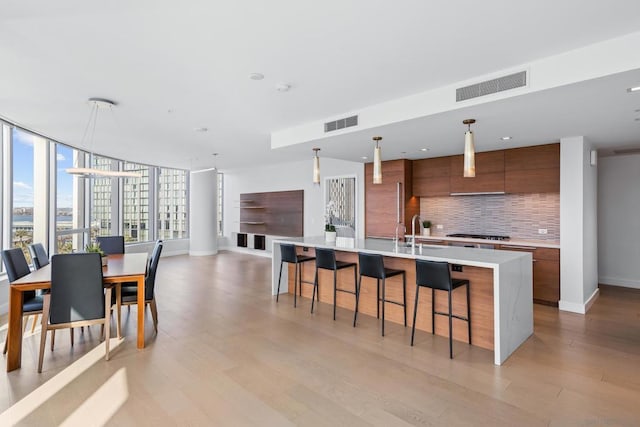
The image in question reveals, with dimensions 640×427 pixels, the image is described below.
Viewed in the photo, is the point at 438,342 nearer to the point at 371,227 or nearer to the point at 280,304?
the point at 280,304

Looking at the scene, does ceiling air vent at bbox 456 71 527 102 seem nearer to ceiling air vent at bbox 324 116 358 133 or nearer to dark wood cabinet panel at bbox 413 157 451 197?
ceiling air vent at bbox 324 116 358 133

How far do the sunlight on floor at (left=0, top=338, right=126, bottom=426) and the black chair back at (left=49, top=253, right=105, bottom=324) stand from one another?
41 cm

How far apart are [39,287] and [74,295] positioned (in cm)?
30

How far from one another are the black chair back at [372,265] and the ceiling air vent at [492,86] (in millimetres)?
1849

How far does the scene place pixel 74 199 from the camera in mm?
6969

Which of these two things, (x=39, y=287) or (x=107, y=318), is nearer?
(x=39, y=287)

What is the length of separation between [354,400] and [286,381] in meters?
0.59

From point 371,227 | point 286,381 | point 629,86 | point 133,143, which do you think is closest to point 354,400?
point 286,381

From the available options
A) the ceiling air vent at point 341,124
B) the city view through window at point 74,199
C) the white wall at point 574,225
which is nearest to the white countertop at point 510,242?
the white wall at point 574,225

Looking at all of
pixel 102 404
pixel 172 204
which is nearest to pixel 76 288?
pixel 102 404

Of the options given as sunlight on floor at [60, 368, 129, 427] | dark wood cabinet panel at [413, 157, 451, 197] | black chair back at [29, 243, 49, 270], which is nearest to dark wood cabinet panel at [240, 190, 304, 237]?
dark wood cabinet panel at [413, 157, 451, 197]

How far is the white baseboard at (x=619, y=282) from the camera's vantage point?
239 inches

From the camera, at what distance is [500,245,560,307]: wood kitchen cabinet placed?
4.95 metres

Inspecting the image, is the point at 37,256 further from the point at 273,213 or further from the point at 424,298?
the point at 273,213
